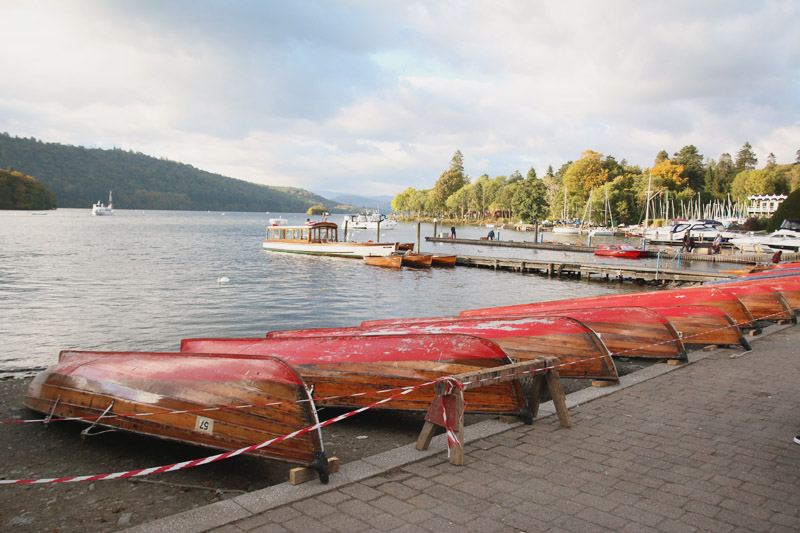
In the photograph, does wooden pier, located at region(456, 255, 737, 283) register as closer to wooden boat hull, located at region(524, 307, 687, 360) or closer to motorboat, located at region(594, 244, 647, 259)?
motorboat, located at region(594, 244, 647, 259)

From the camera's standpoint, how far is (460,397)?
16.2 ft

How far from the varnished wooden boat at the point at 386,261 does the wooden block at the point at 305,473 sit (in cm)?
3423

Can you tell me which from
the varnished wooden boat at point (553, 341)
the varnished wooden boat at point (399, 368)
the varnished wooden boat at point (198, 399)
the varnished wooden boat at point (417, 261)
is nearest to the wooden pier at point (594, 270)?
the varnished wooden boat at point (417, 261)

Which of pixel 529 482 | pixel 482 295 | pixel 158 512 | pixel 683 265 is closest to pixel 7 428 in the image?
pixel 158 512

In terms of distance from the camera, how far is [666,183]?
114m

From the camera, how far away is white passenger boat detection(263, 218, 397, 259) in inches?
1706

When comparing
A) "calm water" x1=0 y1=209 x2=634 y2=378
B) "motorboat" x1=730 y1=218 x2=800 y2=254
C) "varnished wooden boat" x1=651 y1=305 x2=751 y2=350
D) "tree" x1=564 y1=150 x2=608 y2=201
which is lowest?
"calm water" x1=0 y1=209 x2=634 y2=378

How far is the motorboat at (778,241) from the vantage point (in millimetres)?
43019

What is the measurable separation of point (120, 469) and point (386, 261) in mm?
33604

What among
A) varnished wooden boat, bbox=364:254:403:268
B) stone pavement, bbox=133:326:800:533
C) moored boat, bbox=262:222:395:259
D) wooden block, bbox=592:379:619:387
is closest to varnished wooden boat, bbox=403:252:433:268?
varnished wooden boat, bbox=364:254:403:268

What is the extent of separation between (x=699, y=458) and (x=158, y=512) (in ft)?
16.4

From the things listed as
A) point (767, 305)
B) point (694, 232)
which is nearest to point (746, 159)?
point (694, 232)

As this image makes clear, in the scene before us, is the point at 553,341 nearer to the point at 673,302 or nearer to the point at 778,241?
the point at 673,302

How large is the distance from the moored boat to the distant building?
288 ft
